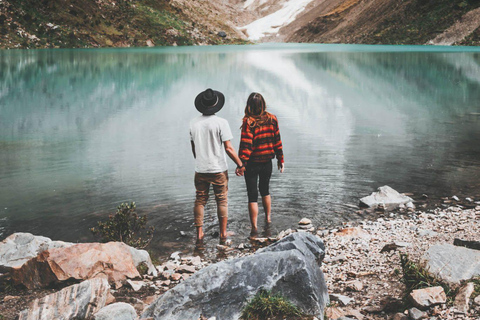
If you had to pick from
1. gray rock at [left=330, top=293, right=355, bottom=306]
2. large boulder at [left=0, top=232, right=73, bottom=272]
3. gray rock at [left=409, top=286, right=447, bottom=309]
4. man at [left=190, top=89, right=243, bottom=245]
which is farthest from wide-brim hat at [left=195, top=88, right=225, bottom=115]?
gray rock at [left=409, top=286, right=447, bottom=309]

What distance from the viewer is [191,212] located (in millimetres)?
10539

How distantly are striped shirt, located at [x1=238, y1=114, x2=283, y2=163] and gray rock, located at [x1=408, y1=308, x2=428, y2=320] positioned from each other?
166 inches

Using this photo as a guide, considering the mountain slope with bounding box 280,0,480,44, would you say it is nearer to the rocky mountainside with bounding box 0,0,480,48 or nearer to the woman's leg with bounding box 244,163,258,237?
the rocky mountainside with bounding box 0,0,480,48

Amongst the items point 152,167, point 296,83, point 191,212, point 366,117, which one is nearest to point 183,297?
point 191,212

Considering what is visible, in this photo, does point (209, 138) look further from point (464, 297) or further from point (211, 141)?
point (464, 297)

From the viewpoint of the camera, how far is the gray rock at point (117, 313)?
5270 mm

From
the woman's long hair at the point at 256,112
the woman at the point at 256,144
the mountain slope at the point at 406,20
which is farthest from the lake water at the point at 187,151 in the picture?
the mountain slope at the point at 406,20

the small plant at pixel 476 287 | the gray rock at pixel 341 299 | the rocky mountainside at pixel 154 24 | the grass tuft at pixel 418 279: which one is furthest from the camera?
the rocky mountainside at pixel 154 24

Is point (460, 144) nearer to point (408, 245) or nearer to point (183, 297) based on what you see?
point (408, 245)

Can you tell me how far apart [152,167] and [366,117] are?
14.1m

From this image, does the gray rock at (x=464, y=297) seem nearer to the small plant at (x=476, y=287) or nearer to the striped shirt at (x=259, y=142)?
the small plant at (x=476, y=287)

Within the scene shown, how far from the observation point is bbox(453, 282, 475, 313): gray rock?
496 cm

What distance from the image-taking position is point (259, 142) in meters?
8.70

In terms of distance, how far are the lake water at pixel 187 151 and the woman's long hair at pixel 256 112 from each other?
2227mm
